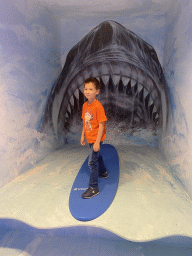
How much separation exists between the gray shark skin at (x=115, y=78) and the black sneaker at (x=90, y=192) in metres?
1.39

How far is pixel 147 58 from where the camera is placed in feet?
8.79

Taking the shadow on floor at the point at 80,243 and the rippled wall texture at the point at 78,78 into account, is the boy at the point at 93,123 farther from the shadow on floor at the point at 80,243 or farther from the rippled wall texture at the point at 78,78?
the rippled wall texture at the point at 78,78

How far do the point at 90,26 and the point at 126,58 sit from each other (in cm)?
85

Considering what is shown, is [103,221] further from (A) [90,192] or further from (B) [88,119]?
(B) [88,119]

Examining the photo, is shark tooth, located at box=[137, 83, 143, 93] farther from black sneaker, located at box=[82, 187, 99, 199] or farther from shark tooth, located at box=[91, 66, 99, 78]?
black sneaker, located at box=[82, 187, 99, 199]

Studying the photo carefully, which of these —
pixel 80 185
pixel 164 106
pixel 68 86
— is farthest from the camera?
pixel 68 86

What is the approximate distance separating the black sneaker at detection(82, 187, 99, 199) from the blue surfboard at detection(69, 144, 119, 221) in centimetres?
3

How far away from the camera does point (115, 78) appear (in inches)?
112

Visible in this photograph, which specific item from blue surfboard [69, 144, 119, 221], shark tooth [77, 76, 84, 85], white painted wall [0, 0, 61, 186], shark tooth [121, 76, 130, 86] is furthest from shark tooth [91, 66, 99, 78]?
blue surfboard [69, 144, 119, 221]

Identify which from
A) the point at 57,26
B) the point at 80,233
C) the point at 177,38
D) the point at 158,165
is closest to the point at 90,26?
the point at 57,26

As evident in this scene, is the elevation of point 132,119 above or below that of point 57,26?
below

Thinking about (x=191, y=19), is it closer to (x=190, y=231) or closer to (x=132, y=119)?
(x=132, y=119)

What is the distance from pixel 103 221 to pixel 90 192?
0.33 meters

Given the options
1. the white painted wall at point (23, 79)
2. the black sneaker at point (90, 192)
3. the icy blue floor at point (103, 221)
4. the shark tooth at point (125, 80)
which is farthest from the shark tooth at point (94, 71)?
the black sneaker at point (90, 192)
